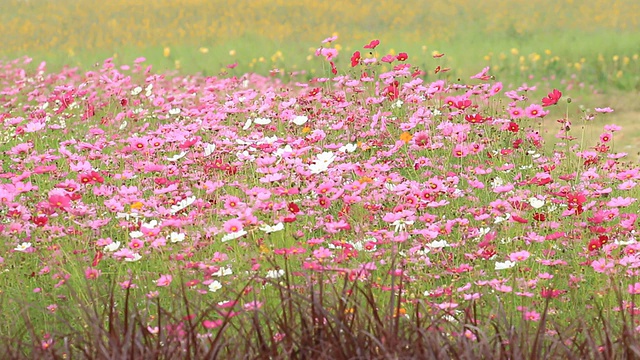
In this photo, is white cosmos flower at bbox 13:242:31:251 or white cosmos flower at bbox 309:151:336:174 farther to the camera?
white cosmos flower at bbox 309:151:336:174

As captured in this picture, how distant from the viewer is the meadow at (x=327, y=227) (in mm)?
3086

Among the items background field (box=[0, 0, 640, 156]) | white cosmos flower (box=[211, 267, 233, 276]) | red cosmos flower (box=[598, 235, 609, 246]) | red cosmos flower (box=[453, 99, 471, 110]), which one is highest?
red cosmos flower (box=[453, 99, 471, 110])

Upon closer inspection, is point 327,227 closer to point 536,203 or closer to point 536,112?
point 536,203

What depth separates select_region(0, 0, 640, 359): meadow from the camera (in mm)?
3086

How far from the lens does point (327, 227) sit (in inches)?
183

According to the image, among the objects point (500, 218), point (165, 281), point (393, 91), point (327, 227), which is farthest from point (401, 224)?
point (393, 91)

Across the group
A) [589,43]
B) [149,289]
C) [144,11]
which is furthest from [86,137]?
[144,11]

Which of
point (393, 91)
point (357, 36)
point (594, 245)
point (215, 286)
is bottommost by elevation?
point (357, 36)

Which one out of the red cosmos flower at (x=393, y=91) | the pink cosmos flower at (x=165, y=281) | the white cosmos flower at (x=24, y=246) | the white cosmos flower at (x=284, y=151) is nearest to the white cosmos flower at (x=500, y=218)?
the white cosmos flower at (x=284, y=151)

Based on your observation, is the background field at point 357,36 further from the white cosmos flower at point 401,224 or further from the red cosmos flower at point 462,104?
the white cosmos flower at point 401,224

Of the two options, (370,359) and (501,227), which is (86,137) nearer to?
(501,227)

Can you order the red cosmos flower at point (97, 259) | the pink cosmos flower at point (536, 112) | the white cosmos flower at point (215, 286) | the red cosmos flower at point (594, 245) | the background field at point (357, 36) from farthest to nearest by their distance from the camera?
the background field at point (357, 36), the pink cosmos flower at point (536, 112), the red cosmos flower at point (594, 245), the red cosmos flower at point (97, 259), the white cosmos flower at point (215, 286)

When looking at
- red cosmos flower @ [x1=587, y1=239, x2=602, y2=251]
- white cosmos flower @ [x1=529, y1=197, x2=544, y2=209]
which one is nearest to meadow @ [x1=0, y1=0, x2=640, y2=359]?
red cosmos flower @ [x1=587, y1=239, x2=602, y2=251]

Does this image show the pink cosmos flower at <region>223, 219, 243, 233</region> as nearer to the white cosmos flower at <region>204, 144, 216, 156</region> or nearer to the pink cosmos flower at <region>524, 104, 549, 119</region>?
the white cosmos flower at <region>204, 144, 216, 156</region>
